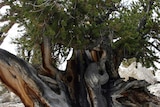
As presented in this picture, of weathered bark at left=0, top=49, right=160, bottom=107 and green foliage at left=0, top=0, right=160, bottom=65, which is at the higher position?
green foliage at left=0, top=0, right=160, bottom=65

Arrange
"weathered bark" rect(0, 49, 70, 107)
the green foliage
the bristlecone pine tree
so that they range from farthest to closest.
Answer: "weathered bark" rect(0, 49, 70, 107) → the bristlecone pine tree → the green foliage

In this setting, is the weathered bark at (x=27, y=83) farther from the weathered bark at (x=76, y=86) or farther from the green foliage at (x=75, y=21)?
the green foliage at (x=75, y=21)

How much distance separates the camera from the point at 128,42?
4.69m

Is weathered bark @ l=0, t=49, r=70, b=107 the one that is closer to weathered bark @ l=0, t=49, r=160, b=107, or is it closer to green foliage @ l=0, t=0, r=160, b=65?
weathered bark @ l=0, t=49, r=160, b=107

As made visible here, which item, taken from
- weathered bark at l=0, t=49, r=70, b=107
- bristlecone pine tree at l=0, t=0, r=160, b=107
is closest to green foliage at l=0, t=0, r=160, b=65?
bristlecone pine tree at l=0, t=0, r=160, b=107

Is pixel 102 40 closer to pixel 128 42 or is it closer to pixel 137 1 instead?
pixel 128 42

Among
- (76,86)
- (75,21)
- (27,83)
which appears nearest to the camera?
(75,21)

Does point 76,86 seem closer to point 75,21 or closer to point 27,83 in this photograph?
point 27,83

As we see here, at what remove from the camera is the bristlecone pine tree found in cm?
396

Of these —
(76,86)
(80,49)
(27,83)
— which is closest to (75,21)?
(80,49)

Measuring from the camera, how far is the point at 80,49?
4.47 m

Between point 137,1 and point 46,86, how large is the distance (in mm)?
2252

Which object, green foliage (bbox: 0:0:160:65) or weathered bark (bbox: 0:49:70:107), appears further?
weathered bark (bbox: 0:49:70:107)

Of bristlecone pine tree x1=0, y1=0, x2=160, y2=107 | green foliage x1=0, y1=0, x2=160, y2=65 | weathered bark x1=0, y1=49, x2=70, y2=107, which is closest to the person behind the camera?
green foliage x1=0, y1=0, x2=160, y2=65
